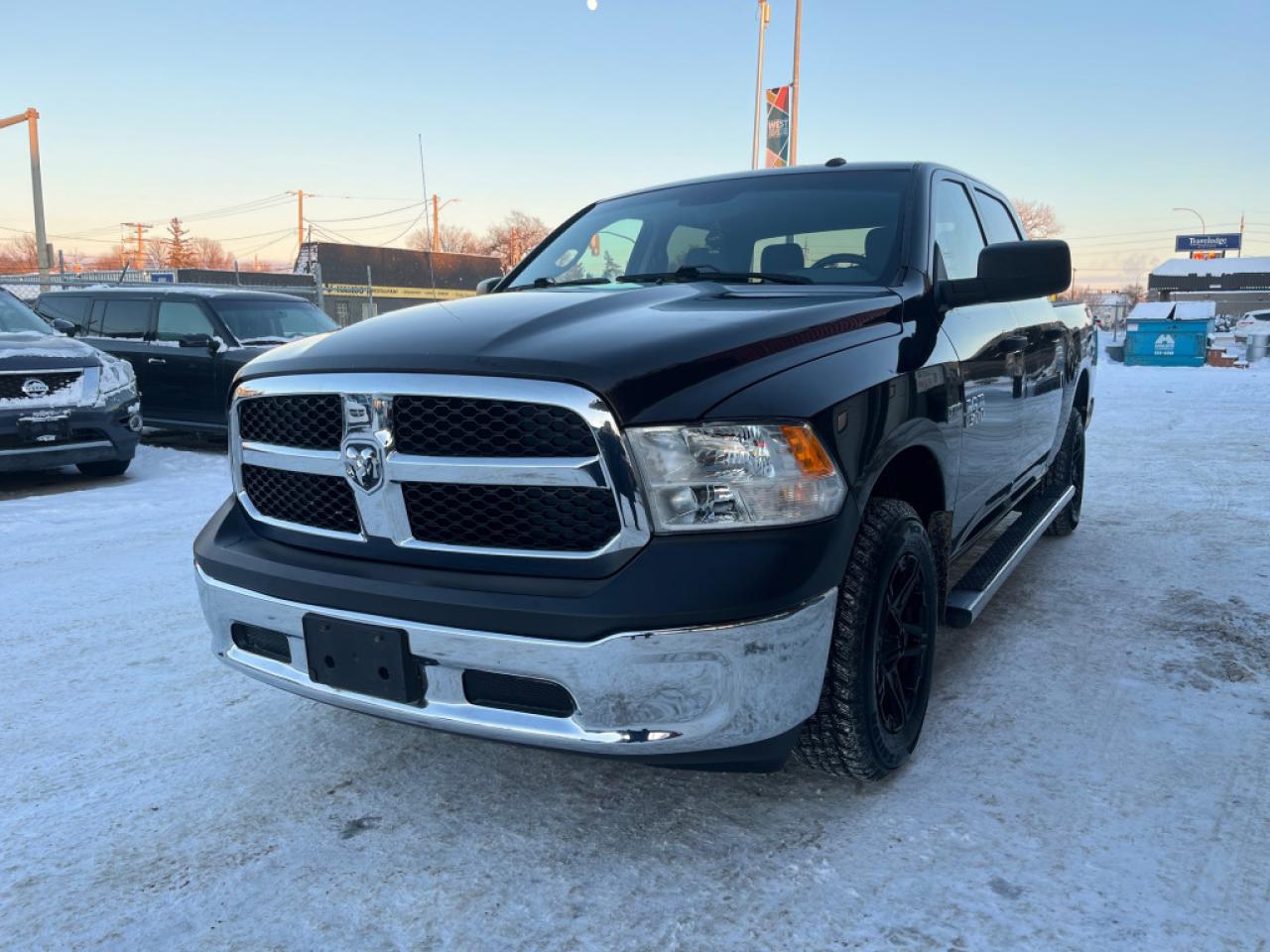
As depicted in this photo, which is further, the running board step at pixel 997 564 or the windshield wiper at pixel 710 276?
the windshield wiper at pixel 710 276

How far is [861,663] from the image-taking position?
2.08 m

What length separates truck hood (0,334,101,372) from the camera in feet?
21.5

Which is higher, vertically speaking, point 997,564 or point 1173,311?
point 1173,311

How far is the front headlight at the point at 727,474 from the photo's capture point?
1.85 m

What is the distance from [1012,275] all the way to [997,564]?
1.07m

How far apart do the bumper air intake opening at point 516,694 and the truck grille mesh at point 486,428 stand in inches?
18.2

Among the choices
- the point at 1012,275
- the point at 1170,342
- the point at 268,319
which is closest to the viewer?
the point at 1012,275

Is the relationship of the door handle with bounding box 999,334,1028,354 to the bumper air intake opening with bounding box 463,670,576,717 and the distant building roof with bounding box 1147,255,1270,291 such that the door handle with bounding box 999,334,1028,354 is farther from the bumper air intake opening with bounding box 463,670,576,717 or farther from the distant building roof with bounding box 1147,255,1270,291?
the distant building roof with bounding box 1147,255,1270,291

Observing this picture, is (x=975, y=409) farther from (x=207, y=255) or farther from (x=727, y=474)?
(x=207, y=255)

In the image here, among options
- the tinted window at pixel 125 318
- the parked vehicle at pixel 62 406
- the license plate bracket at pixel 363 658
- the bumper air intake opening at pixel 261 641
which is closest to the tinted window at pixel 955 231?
the license plate bracket at pixel 363 658

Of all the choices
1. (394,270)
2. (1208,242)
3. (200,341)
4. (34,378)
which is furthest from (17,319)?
(1208,242)

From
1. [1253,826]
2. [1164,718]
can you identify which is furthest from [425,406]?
[1164,718]

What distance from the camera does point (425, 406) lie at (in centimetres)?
198

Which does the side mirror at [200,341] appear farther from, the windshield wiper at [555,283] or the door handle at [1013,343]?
the door handle at [1013,343]
